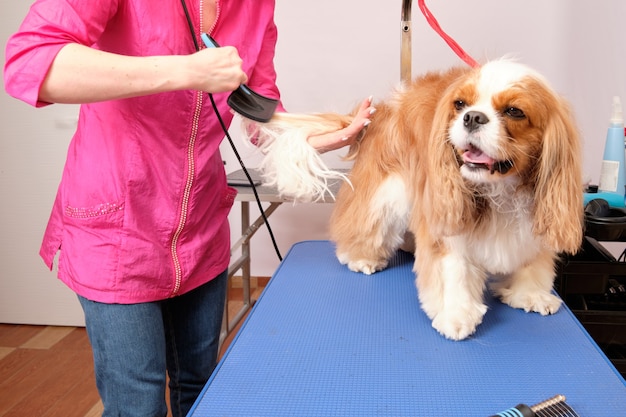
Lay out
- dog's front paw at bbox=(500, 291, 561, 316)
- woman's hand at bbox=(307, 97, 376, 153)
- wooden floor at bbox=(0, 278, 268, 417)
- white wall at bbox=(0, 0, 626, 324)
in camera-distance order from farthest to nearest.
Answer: white wall at bbox=(0, 0, 626, 324) < wooden floor at bbox=(0, 278, 268, 417) < woman's hand at bbox=(307, 97, 376, 153) < dog's front paw at bbox=(500, 291, 561, 316)

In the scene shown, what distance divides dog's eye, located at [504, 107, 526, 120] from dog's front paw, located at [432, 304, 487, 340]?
0.43 metres

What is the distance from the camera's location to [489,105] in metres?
0.99

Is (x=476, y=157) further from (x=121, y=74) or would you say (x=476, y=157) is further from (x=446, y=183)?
(x=121, y=74)

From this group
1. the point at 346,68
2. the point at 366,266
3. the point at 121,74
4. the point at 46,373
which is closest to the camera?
the point at 121,74

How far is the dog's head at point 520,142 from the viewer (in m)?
0.97

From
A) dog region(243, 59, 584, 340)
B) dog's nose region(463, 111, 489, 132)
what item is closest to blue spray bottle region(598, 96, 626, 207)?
dog region(243, 59, 584, 340)

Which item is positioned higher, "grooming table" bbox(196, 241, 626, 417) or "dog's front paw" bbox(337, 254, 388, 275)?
"grooming table" bbox(196, 241, 626, 417)

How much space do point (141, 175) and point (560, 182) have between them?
87 cm

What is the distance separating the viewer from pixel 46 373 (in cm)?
236

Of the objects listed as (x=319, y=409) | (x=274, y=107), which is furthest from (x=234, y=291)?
(x=319, y=409)

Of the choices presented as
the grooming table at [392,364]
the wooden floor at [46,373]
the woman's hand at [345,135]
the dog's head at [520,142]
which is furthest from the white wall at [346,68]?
the dog's head at [520,142]

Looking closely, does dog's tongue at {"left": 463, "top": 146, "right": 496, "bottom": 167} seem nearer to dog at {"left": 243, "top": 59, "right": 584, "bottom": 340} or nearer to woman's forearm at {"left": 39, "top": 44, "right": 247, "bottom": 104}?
dog at {"left": 243, "top": 59, "right": 584, "bottom": 340}

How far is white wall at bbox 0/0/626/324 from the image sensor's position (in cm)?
241

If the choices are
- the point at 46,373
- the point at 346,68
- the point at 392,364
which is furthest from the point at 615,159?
the point at 46,373
